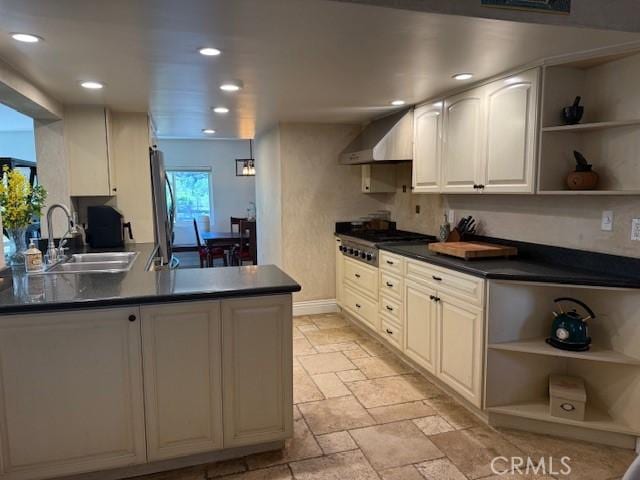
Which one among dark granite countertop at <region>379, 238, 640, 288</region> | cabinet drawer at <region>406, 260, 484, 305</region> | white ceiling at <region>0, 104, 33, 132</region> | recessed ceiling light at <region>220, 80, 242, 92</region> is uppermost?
white ceiling at <region>0, 104, 33, 132</region>

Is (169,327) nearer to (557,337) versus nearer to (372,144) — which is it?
(557,337)

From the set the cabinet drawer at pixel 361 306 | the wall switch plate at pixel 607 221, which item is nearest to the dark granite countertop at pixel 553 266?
the wall switch plate at pixel 607 221

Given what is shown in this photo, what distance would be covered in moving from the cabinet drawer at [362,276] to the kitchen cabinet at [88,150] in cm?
234

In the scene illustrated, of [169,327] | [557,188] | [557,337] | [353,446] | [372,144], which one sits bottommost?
[353,446]

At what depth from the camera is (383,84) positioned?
306 cm

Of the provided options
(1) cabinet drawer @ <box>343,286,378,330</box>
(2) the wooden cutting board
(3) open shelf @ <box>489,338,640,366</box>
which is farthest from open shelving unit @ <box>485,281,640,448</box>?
(1) cabinet drawer @ <box>343,286,378,330</box>

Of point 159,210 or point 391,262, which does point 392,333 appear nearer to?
point 391,262

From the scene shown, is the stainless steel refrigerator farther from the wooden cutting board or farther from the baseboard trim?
the wooden cutting board

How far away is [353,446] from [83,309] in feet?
5.15

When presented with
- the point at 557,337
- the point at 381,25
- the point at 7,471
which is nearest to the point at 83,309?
the point at 7,471

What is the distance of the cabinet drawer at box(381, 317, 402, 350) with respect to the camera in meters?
3.67

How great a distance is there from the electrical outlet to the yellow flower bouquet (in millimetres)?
3427

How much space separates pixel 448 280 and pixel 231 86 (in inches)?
76.7

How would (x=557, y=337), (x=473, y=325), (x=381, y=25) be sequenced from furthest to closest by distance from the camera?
(x=473, y=325), (x=557, y=337), (x=381, y=25)
